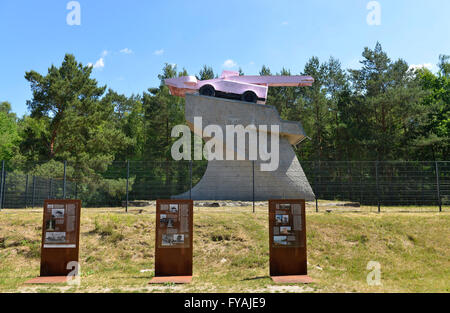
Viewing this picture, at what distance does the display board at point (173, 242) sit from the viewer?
7.47m

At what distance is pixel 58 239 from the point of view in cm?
764

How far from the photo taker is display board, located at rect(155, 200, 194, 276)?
24.5 ft

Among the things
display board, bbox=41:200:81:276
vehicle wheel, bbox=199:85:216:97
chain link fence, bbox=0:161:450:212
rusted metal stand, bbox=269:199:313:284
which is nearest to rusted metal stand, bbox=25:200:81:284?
display board, bbox=41:200:81:276

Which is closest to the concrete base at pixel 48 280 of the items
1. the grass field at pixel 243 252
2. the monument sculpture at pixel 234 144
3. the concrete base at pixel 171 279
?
the grass field at pixel 243 252

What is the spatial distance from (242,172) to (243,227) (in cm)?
628

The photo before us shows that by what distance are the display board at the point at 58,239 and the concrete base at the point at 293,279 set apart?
4532 millimetres

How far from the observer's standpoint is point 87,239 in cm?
1005

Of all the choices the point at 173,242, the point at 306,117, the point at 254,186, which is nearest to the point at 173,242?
the point at 173,242

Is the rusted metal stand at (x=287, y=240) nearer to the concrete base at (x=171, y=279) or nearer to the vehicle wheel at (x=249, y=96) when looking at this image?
the concrete base at (x=171, y=279)

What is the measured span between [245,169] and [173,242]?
9430 millimetres

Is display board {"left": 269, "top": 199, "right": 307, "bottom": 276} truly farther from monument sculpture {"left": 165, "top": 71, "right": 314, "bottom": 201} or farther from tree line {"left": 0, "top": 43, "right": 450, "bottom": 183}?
tree line {"left": 0, "top": 43, "right": 450, "bottom": 183}

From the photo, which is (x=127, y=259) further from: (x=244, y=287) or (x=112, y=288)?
(x=244, y=287)

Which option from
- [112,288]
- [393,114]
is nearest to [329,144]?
[393,114]

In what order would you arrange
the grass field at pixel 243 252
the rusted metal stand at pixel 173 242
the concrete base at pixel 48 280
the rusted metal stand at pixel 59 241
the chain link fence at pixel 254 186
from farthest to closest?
the chain link fence at pixel 254 186 → the rusted metal stand at pixel 59 241 → the rusted metal stand at pixel 173 242 → the concrete base at pixel 48 280 → the grass field at pixel 243 252
